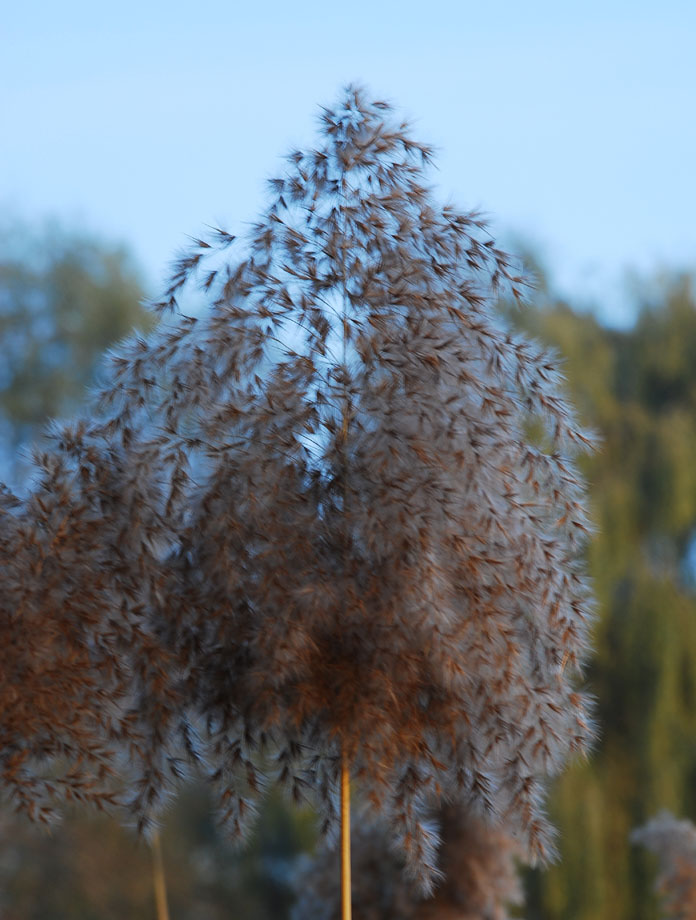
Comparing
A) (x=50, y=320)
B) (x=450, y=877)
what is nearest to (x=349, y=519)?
(x=450, y=877)

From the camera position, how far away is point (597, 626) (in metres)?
13.6

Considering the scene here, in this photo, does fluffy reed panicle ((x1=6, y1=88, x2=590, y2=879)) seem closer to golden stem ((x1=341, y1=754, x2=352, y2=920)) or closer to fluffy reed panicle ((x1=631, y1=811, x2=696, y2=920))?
golden stem ((x1=341, y1=754, x2=352, y2=920))

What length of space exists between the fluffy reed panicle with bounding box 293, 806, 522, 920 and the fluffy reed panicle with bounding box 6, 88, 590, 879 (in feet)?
12.3

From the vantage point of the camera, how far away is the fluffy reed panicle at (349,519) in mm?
4457

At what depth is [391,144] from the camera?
16.1 feet

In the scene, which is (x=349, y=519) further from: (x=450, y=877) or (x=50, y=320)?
(x=50, y=320)

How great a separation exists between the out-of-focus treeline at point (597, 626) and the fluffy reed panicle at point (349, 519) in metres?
7.03

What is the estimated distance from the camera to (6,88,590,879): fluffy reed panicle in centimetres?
446

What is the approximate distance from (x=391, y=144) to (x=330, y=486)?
1403 millimetres

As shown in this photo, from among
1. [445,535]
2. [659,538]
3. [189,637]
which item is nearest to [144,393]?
[189,637]

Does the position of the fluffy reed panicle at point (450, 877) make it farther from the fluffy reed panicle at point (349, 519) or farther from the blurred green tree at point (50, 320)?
the blurred green tree at point (50, 320)

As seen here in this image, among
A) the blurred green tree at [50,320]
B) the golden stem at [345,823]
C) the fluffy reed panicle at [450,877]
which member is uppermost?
the blurred green tree at [50,320]

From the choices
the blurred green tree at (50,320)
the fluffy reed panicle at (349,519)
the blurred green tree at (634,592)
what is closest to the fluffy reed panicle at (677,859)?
the blurred green tree at (634,592)

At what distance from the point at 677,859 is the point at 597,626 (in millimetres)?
5265
